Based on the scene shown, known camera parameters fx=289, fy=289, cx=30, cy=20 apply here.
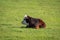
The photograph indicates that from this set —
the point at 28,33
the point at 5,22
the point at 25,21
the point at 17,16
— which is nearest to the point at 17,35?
the point at 28,33

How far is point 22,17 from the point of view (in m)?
13.7

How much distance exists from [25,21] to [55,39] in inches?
71.2

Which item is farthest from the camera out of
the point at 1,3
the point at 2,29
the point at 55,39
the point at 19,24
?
the point at 1,3

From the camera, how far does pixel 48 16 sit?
47.0 feet

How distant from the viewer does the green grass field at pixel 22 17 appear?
33.8 ft

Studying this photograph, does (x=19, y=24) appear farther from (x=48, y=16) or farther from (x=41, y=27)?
(x=48, y=16)

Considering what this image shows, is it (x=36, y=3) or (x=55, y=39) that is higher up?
(x=36, y=3)

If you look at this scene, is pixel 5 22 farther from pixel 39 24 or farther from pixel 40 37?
pixel 40 37

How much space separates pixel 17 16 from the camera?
46.2 ft

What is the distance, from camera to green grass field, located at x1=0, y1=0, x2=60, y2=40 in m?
10.3

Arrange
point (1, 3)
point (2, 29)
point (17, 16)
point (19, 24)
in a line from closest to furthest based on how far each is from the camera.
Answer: point (2, 29)
point (19, 24)
point (17, 16)
point (1, 3)

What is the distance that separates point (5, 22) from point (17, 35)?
7.42ft

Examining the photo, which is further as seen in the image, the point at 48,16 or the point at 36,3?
the point at 36,3

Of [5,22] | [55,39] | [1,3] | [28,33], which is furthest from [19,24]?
[1,3]
